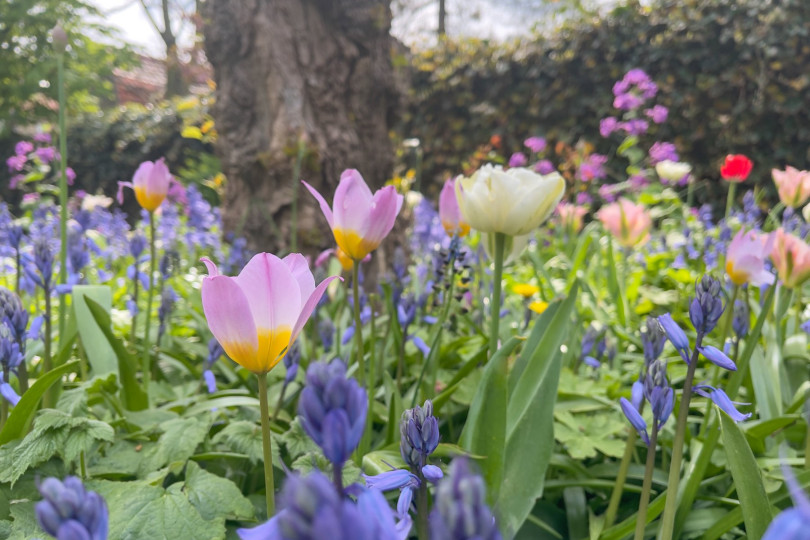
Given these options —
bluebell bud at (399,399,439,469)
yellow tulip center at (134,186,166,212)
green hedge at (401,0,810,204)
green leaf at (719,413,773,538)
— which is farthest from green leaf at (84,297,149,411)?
green hedge at (401,0,810,204)

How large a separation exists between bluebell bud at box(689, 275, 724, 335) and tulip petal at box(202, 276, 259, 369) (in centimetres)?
64

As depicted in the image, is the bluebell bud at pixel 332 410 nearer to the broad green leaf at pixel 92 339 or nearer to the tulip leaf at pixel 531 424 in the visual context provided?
the tulip leaf at pixel 531 424

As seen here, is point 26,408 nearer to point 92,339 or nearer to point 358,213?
point 92,339

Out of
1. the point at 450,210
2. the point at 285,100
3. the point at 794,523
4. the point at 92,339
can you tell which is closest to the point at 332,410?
the point at 794,523

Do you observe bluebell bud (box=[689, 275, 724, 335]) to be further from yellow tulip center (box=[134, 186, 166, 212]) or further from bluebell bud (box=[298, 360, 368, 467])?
yellow tulip center (box=[134, 186, 166, 212])

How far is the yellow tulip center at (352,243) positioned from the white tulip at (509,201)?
1.05ft

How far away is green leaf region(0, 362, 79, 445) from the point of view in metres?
1.06

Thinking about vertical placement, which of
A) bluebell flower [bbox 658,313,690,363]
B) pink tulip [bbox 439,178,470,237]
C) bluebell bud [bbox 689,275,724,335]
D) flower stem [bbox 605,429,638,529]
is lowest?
flower stem [bbox 605,429,638,529]

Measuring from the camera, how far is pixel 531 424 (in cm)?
121

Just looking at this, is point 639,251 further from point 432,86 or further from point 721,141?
point 432,86

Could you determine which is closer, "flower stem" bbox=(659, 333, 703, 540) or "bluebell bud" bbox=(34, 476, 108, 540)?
"bluebell bud" bbox=(34, 476, 108, 540)

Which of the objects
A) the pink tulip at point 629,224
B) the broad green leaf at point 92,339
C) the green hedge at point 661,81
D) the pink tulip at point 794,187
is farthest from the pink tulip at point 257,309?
the green hedge at point 661,81

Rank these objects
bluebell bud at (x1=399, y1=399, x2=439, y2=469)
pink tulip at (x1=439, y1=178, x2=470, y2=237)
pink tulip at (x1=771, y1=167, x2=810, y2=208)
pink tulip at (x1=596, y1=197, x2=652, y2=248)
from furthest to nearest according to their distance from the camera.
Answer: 1. pink tulip at (x1=596, y1=197, x2=652, y2=248)
2. pink tulip at (x1=771, y1=167, x2=810, y2=208)
3. pink tulip at (x1=439, y1=178, x2=470, y2=237)
4. bluebell bud at (x1=399, y1=399, x2=439, y2=469)

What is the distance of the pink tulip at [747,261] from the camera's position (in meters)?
1.41
